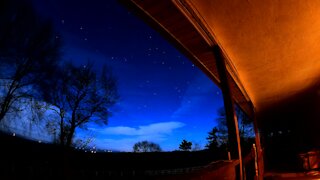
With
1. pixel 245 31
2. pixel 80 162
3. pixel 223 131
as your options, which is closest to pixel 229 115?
pixel 245 31

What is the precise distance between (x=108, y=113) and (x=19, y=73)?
1091 cm

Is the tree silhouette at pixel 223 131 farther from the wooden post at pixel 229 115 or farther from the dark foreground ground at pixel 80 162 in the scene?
the wooden post at pixel 229 115

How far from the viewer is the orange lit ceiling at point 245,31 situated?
111 inches

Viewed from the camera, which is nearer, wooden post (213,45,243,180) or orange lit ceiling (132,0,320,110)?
orange lit ceiling (132,0,320,110)

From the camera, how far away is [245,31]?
3.43 metres

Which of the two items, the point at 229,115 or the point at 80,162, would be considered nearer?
the point at 229,115

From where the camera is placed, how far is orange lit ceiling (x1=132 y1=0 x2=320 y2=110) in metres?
2.81

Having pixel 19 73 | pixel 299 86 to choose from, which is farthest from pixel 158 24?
pixel 19 73

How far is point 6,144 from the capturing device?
11164 mm

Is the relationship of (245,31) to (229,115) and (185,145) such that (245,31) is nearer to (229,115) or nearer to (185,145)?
(229,115)

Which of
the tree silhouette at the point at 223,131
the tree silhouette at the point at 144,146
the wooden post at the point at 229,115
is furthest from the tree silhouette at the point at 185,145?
the wooden post at the point at 229,115

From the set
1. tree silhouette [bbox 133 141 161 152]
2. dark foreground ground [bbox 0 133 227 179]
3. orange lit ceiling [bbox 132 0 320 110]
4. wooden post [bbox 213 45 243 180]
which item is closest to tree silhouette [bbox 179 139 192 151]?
tree silhouette [bbox 133 141 161 152]

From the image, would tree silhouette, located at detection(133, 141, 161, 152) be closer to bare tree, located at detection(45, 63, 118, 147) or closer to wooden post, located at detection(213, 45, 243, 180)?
bare tree, located at detection(45, 63, 118, 147)

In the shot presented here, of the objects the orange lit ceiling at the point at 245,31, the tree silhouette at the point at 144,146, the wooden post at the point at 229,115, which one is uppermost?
the orange lit ceiling at the point at 245,31
